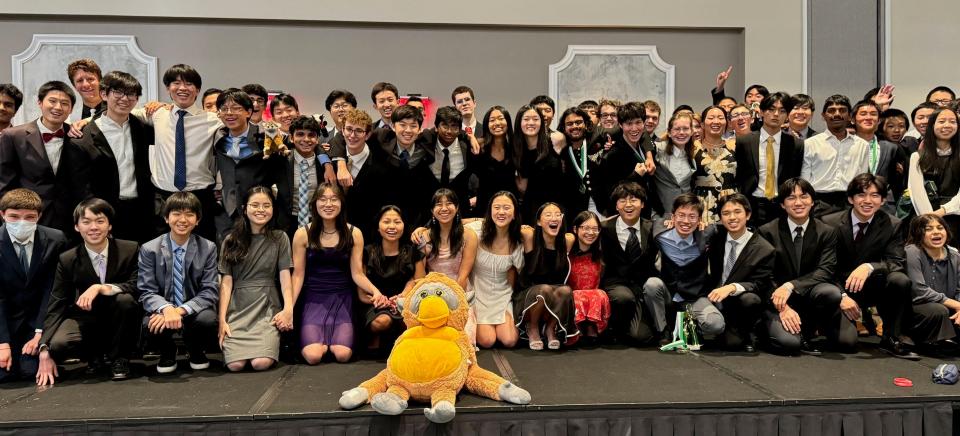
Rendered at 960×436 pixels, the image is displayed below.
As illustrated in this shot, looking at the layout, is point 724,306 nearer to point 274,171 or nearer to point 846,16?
point 274,171

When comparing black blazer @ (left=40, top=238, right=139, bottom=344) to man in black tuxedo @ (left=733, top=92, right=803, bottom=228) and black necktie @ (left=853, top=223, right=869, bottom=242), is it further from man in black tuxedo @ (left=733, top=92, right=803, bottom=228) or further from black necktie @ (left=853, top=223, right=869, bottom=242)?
black necktie @ (left=853, top=223, right=869, bottom=242)

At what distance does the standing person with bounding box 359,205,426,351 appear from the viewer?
10.7 ft

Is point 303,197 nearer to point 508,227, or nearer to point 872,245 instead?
point 508,227

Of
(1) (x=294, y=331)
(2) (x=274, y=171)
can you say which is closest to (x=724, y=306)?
(1) (x=294, y=331)

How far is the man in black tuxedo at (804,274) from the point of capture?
3320 mm

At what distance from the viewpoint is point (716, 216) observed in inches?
147

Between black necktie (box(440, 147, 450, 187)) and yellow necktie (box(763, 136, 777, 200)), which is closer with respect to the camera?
black necktie (box(440, 147, 450, 187))

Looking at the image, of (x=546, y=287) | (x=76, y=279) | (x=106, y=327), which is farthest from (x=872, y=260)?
(x=76, y=279)

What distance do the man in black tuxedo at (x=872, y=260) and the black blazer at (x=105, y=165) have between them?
3809 millimetres

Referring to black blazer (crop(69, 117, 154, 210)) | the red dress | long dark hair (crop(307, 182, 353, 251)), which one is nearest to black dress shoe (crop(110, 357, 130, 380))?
black blazer (crop(69, 117, 154, 210))

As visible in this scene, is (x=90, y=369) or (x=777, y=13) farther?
(x=777, y=13)

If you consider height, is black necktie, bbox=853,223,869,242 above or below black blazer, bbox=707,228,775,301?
above

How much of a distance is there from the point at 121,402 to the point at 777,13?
6.30 meters

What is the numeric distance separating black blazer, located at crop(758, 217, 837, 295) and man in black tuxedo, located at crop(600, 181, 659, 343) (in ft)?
2.20
